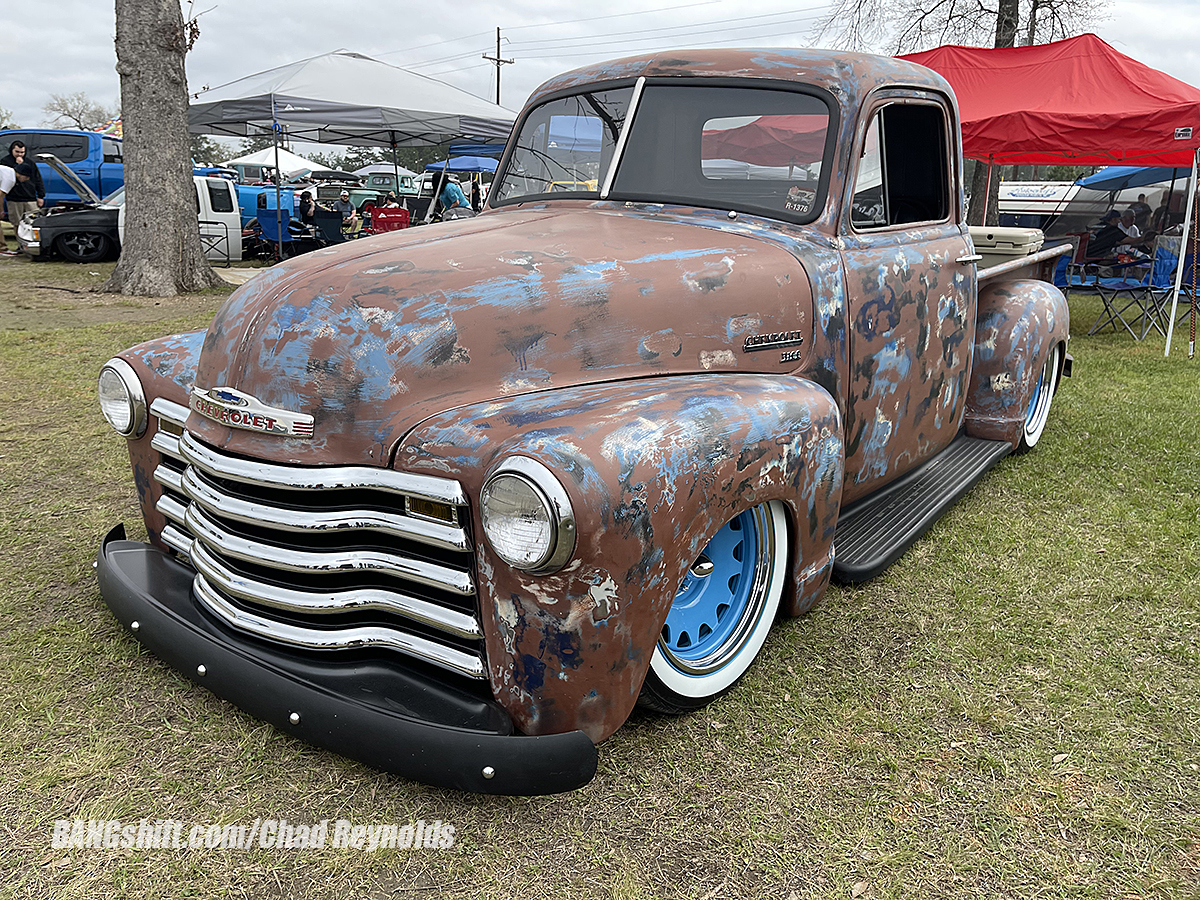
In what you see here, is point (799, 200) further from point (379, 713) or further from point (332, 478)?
point (379, 713)

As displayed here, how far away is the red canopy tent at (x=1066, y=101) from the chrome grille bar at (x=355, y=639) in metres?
8.68

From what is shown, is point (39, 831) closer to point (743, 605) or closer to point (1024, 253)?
point (743, 605)

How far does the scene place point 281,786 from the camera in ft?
7.67

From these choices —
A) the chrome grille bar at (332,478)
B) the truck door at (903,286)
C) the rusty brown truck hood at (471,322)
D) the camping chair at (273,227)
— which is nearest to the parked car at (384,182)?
the camping chair at (273,227)

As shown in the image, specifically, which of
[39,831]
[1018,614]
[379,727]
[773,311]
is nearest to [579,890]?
[379,727]

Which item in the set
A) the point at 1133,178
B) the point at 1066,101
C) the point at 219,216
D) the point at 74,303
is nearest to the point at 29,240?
the point at 219,216

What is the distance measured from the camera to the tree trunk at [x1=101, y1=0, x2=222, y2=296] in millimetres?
9906

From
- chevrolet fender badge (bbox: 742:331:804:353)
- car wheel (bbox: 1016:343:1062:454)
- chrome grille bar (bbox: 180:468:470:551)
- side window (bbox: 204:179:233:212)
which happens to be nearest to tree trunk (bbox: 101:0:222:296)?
side window (bbox: 204:179:233:212)

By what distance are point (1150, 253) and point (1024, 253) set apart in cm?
711

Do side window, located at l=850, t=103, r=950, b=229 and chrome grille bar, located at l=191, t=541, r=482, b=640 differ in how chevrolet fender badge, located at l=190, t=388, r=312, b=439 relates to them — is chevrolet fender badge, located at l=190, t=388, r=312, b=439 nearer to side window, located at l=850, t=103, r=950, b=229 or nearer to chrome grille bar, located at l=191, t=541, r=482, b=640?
chrome grille bar, located at l=191, t=541, r=482, b=640

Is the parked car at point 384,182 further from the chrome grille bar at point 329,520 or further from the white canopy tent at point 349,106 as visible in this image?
the chrome grille bar at point 329,520

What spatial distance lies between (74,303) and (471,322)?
32.1 ft

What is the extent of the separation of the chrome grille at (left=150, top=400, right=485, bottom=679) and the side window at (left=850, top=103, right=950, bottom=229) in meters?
2.06

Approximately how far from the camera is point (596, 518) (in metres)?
1.99
